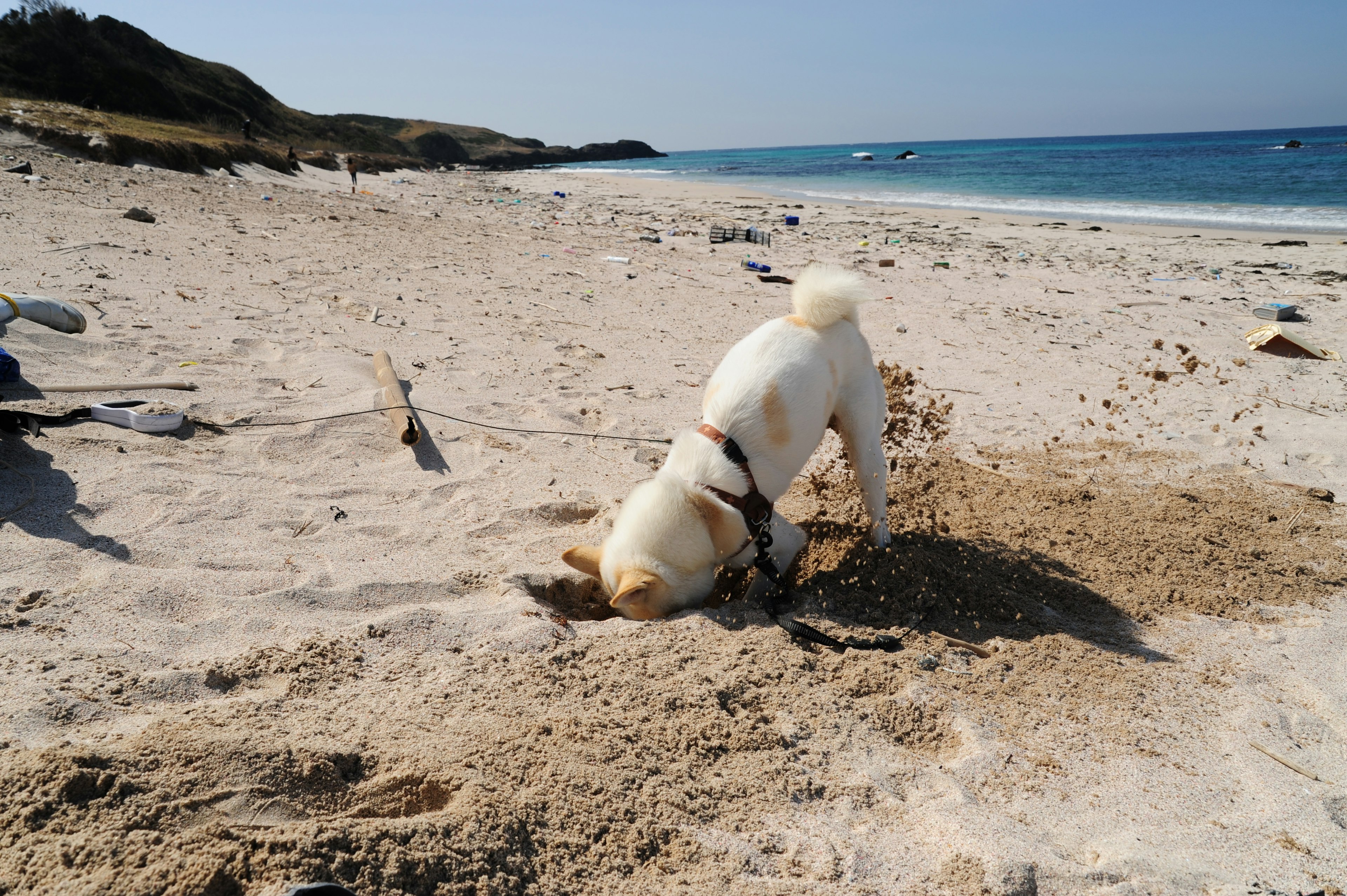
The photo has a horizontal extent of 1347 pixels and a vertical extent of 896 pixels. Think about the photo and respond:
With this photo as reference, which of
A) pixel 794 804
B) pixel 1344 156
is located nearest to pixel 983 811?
pixel 794 804

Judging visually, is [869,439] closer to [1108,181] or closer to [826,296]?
[826,296]

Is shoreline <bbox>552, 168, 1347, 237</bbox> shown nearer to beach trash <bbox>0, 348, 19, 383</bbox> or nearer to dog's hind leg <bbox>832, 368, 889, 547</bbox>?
dog's hind leg <bbox>832, 368, 889, 547</bbox>

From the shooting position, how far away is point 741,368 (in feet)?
11.5

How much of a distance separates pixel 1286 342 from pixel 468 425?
830cm

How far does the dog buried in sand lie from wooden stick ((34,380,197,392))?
328cm

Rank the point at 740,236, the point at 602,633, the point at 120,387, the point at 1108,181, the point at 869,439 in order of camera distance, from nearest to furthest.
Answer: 1. the point at 602,633
2. the point at 869,439
3. the point at 120,387
4. the point at 740,236
5. the point at 1108,181

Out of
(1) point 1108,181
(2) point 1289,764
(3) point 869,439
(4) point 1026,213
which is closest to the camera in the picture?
(2) point 1289,764

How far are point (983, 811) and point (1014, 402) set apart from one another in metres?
4.84

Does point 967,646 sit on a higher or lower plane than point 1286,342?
lower

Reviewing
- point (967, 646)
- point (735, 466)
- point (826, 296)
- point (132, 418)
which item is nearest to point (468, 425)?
point (132, 418)

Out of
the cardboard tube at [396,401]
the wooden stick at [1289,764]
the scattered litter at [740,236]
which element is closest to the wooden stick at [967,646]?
the wooden stick at [1289,764]

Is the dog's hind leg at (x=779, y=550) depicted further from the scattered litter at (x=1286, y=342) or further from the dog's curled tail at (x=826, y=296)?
the scattered litter at (x=1286, y=342)

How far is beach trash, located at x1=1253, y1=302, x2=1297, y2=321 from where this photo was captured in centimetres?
816

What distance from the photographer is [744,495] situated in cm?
337
